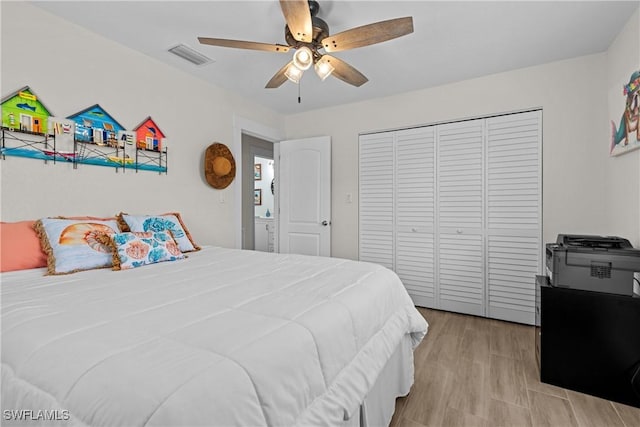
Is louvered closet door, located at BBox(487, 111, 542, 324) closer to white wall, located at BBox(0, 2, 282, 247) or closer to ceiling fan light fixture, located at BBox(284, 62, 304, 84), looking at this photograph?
ceiling fan light fixture, located at BBox(284, 62, 304, 84)

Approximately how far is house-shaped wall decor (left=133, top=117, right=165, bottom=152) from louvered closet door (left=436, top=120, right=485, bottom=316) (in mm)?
2822

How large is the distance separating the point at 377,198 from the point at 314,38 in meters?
2.14

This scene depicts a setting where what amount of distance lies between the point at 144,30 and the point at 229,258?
183 centimetres

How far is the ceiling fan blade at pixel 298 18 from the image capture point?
5.20 ft

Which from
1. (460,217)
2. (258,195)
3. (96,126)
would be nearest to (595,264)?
(460,217)

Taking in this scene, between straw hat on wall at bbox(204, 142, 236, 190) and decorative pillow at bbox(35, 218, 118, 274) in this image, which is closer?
decorative pillow at bbox(35, 218, 118, 274)

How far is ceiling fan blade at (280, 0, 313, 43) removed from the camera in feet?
5.20

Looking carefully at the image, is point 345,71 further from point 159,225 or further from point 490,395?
point 490,395

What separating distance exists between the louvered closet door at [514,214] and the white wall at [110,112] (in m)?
2.79

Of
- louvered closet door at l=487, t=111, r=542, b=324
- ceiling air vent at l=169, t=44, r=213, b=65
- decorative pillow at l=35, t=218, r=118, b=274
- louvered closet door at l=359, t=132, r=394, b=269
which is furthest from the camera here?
louvered closet door at l=359, t=132, r=394, b=269

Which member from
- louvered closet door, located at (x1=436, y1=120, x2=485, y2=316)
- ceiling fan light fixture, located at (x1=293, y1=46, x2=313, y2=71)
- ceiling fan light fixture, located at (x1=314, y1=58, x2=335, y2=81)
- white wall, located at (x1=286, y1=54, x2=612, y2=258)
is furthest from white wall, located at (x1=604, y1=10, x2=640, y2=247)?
ceiling fan light fixture, located at (x1=293, y1=46, x2=313, y2=71)

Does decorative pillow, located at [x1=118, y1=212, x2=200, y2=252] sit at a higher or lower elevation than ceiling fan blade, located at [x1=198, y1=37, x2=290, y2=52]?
lower

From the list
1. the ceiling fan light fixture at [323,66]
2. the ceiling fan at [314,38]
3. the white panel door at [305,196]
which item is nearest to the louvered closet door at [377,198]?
the white panel door at [305,196]

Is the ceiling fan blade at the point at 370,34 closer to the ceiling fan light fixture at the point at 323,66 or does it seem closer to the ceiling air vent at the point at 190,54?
the ceiling fan light fixture at the point at 323,66
